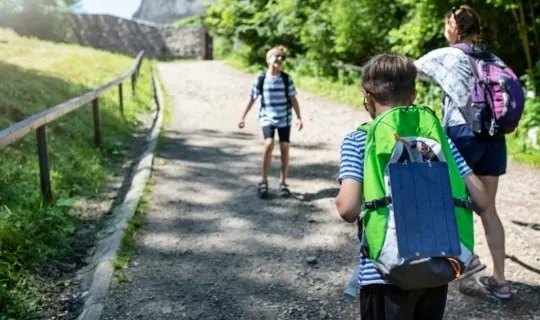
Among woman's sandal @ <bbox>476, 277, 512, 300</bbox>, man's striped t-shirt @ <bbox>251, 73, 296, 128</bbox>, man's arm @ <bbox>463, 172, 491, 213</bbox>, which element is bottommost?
woman's sandal @ <bbox>476, 277, 512, 300</bbox>

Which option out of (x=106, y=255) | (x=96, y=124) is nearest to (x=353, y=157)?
(x=106, y=255)

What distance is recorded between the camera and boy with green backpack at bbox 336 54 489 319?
1.99 m

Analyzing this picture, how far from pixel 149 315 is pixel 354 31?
1396 centimetres

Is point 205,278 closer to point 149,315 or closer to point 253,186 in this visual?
point 149,315

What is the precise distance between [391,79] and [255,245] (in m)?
3.11

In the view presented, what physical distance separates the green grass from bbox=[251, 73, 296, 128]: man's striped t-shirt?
7.02 ft

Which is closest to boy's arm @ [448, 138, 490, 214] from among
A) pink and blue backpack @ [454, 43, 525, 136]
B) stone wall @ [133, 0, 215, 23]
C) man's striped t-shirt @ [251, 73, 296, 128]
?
pink and blue backpack @ [454, 43, 525, 136]

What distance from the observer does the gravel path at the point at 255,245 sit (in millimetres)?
3818

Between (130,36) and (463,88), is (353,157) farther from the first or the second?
(130,36)

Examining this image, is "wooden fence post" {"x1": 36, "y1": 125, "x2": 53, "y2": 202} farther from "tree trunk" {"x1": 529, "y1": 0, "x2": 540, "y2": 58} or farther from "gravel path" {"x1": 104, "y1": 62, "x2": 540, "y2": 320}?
"tree trunk" {"x1": 529, "y1": 0, "x2": 540, "y2": 58}

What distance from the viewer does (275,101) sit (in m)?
6.36

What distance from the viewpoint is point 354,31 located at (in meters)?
16.4

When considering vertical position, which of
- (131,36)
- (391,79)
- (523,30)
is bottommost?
(131,36)

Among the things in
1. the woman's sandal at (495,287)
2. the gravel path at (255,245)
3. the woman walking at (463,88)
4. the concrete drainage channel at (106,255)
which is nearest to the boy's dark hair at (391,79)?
the woman walking at (463,88)
